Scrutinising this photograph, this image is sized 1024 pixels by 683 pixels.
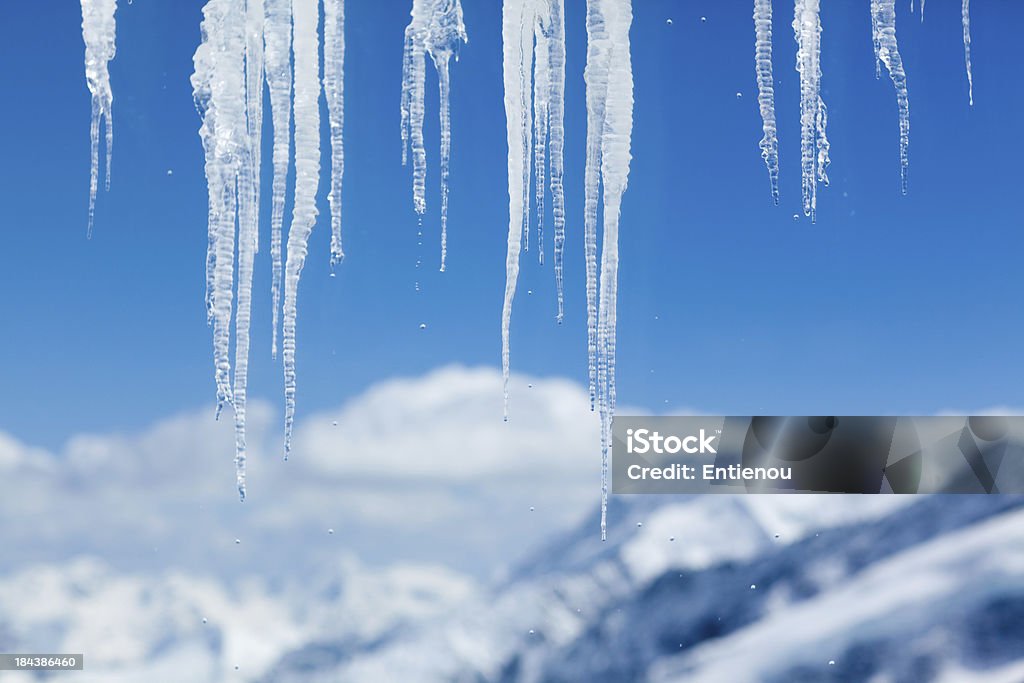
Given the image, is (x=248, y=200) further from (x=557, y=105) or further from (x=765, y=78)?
(x=765, y=78)

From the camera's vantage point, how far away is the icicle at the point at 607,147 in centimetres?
169

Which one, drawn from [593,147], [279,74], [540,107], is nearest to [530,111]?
[540,107]

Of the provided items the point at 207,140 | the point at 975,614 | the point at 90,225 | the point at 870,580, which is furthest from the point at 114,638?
the point at 975,614

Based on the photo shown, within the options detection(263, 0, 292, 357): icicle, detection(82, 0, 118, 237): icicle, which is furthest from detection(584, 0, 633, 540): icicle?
detection(82, 0, 118, 237): icicle

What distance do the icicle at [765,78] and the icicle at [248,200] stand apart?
1.27 m

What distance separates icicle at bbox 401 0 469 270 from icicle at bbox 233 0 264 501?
372 millimetres

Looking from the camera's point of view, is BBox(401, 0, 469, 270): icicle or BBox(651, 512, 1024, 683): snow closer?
BBox(401, 0, 469, 270): icicle

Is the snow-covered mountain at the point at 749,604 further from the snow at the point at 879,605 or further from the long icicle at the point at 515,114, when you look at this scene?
the long icicle at the point at 515,114

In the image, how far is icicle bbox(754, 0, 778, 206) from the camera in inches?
66.1

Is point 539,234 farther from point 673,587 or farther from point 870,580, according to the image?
point 870,580

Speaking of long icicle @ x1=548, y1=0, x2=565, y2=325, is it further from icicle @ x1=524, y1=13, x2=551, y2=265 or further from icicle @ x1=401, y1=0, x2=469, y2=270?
icicle @ x1=401, y1=0, x2=469, y2=270

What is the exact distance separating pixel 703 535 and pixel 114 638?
5.69ft

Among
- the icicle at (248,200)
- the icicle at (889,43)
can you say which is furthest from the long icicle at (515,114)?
the icicle at (889,43)

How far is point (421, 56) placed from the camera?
1734 mm
